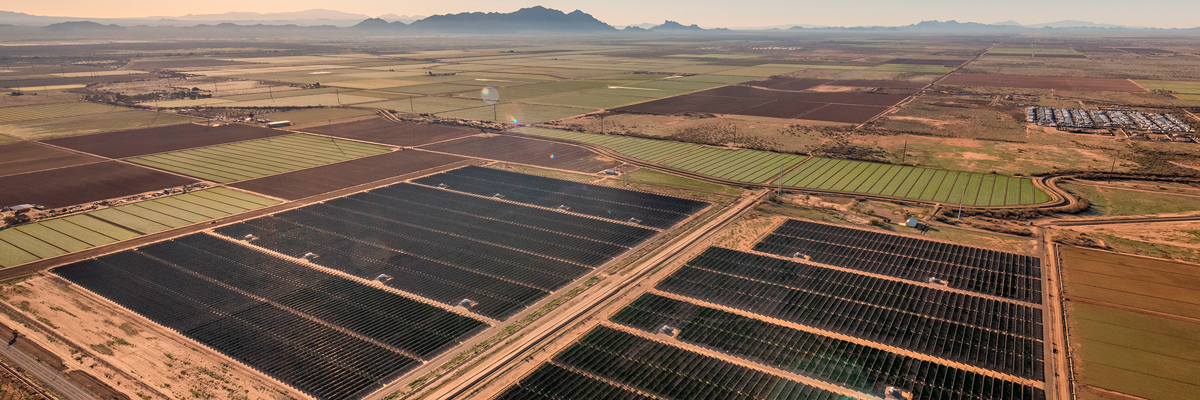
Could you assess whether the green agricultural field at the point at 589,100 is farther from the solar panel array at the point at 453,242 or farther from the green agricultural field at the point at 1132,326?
the green agricultural field at the point at 1132,326

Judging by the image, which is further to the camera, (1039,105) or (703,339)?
(1039,105)

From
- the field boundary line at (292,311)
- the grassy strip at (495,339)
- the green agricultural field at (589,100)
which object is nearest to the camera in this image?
the grassy strip at (495,339)

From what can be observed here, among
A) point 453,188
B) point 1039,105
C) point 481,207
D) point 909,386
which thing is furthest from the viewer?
point 1039,105

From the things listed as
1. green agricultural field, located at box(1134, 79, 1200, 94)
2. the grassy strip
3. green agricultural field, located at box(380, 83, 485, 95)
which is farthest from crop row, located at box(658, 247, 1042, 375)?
green agricultural field, located at box(1134, 79, 1200, 94)

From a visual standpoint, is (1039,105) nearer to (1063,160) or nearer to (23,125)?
(1063,160)

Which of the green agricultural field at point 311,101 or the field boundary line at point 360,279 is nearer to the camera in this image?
the field boundary line at point 360,279

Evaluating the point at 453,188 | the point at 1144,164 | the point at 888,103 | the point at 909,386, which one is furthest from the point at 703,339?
the point at 888,103

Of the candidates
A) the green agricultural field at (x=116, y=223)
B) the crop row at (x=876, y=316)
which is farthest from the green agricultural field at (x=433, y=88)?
the crop row at (x=876, y=316)
